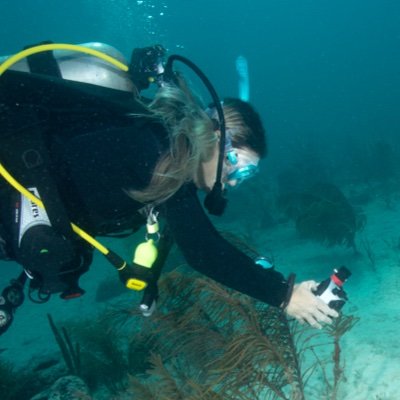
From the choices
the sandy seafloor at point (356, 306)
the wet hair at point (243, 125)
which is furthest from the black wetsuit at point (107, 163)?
the sandy seafloor at point (356, 306)

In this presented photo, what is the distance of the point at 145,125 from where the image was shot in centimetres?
231

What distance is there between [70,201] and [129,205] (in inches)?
14.8

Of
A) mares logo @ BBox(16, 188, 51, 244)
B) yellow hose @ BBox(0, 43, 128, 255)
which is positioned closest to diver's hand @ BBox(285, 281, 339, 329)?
yellow hose @ BBox(0, 43, 128, 255)

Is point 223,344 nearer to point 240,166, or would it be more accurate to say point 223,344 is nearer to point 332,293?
point 332,293

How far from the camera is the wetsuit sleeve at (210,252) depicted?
229 cm

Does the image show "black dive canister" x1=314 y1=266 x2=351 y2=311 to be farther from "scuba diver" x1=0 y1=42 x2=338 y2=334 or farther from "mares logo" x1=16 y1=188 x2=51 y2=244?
"mares logo" x1=16 y1=188 x2=51 y2=244

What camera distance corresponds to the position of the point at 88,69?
2643mm

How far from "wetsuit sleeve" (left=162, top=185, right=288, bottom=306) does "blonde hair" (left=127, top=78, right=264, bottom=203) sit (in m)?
0.11

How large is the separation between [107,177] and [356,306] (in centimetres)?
525

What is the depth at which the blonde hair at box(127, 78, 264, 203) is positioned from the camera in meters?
2.25

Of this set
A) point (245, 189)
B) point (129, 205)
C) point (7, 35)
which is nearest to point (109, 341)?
point (129, 205)

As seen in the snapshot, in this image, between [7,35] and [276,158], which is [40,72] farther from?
[7,35]

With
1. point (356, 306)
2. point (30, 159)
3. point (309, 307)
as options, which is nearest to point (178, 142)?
point (30, 159)

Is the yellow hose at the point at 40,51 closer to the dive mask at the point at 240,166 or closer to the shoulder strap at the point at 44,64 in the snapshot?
the shoulder strap at the point at 44,64
